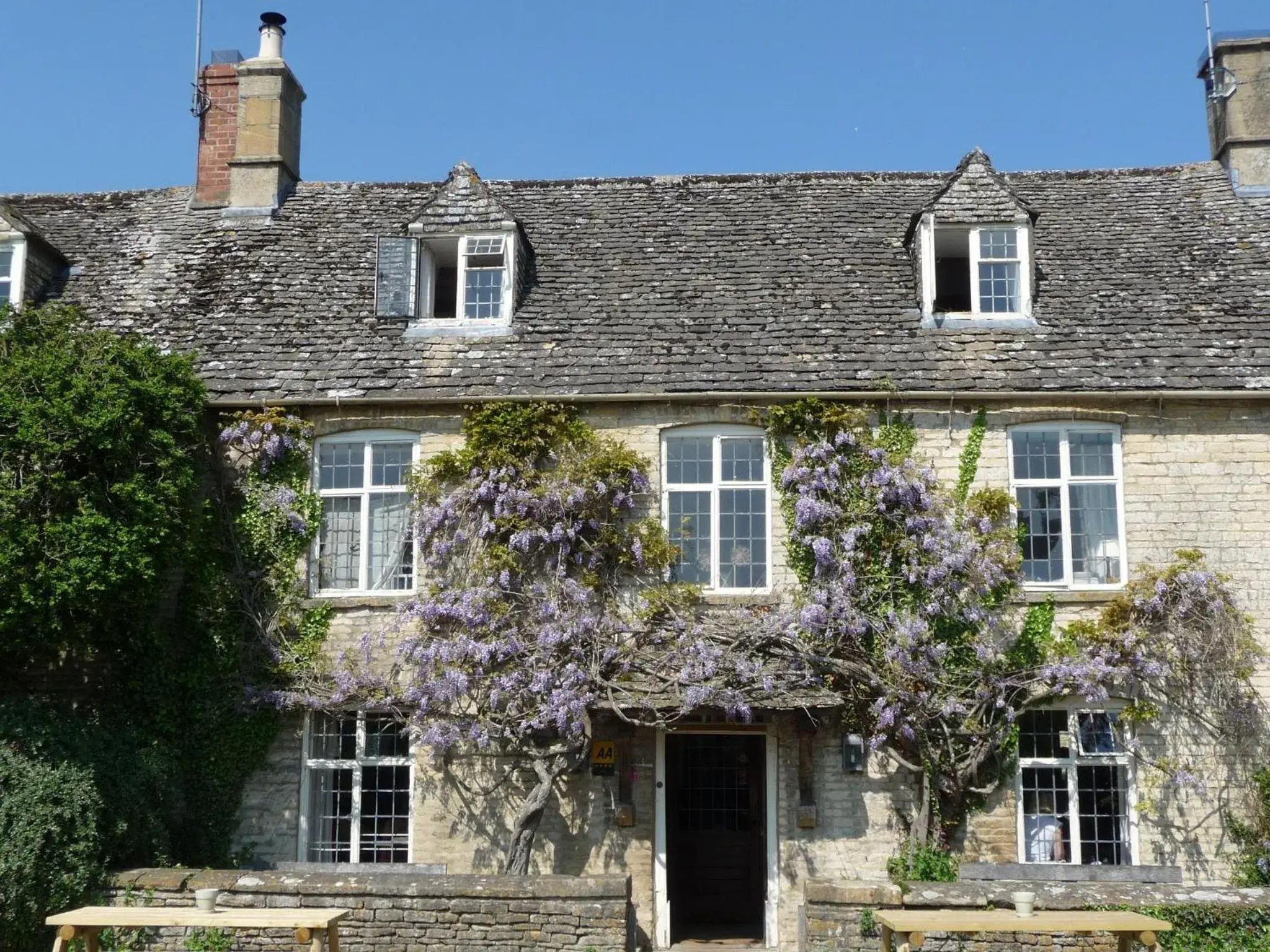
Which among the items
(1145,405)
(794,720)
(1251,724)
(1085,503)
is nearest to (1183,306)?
(1145,405)

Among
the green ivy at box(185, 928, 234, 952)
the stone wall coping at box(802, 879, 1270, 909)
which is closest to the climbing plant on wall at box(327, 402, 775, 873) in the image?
the stone wall coping at box(802, 879, 1270, 909)

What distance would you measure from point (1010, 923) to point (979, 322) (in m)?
7.96

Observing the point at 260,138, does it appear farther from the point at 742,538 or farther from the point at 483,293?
the point at 742,538

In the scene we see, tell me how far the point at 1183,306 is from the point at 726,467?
5.97m

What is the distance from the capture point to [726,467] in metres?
14.7

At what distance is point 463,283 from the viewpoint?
16.1 m

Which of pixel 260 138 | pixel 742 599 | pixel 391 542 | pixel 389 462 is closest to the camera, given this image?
pixel 742 599

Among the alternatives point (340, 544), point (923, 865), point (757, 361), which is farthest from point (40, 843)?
point (757, 361)

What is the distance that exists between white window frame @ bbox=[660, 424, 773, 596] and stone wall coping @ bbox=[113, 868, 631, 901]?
13.2 feet

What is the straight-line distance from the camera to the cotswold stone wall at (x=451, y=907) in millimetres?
Result: 11078

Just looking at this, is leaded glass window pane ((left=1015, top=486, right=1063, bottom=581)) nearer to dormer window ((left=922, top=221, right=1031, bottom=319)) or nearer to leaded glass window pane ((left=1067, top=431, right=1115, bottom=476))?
leaded glass window pane ((left=1067, top=431, right=1115, bottom=476))

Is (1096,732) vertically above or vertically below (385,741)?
above

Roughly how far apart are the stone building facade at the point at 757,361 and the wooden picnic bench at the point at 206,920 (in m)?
3.36

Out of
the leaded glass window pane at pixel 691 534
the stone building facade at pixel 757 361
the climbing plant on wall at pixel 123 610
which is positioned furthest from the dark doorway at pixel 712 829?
the climbing plant on wall at pixel 123 610
